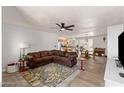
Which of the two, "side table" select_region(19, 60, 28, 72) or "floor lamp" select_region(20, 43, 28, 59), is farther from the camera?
"floor lamp" select_region(20, 43, 28, 59)

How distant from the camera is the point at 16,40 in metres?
4.16

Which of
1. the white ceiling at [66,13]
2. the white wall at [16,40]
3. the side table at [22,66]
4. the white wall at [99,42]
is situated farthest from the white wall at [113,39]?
the white wall at [99,42]

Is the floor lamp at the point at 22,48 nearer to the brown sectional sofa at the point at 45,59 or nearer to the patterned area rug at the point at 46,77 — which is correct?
the brown sectional sofa at the point at 45,59

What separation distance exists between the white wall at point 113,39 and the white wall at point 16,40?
398 centimetres

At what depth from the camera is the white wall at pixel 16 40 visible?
376 cm

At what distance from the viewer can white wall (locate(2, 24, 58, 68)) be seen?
376 cm

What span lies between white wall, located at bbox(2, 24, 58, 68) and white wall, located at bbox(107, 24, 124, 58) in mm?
3981

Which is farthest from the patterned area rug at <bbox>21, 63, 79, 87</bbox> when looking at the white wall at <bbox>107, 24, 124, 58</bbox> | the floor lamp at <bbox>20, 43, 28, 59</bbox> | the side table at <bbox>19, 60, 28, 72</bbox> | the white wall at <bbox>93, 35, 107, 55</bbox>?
the white wall at <bbox>93, 35, 107, 55</bbox>

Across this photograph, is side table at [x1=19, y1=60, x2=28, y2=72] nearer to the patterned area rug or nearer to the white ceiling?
the patterned area rug

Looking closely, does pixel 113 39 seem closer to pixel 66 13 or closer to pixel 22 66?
pixel 66 13
